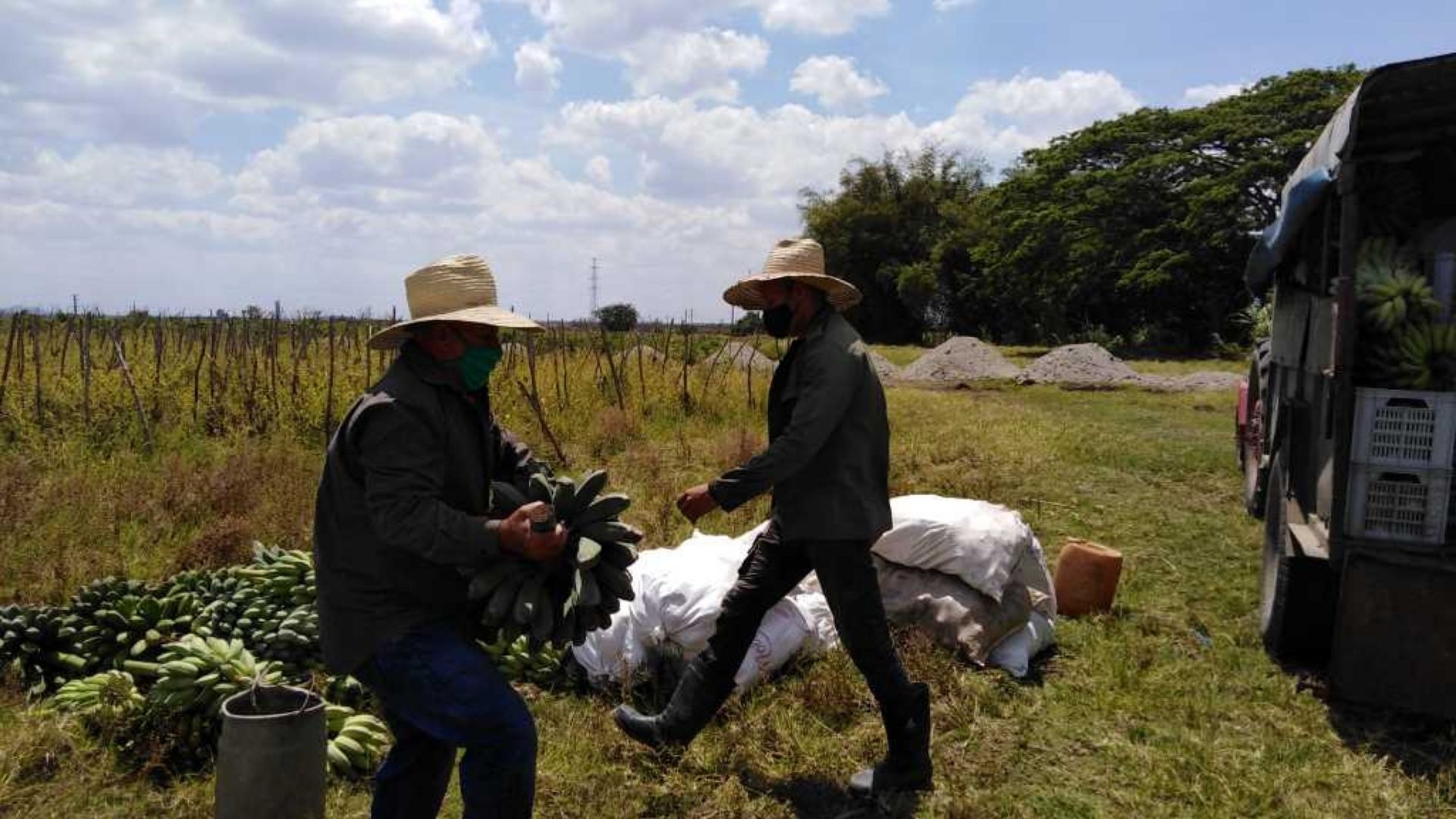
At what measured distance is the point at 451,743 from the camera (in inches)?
97.3

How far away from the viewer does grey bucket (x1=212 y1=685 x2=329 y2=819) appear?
8.91 feet

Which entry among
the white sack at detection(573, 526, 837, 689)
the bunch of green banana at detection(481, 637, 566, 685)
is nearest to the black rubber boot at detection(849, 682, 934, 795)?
the white sack at detection(573, 526, 837, 689)

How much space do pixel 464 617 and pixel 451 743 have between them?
31 cm

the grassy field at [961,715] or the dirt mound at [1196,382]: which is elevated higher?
the dirt mound at [1196,382]

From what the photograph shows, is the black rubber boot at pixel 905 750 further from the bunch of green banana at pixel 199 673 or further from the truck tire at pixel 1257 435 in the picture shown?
the truck tire at pixel 1257 435

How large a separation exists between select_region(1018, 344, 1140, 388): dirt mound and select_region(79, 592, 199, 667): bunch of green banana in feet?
60.5

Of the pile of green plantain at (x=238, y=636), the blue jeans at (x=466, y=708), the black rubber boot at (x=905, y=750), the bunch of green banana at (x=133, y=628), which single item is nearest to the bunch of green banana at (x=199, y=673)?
the pile of green plantain at (x=238, y=636)

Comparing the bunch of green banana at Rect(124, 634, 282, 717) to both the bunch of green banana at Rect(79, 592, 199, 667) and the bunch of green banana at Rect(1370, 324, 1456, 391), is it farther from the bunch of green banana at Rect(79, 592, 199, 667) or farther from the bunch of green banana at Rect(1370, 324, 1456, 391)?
the bunch of green banana at Rect(1370, 324, 1456, 391)

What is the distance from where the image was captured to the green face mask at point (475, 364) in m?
2.53

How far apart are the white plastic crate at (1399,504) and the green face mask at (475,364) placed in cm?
345

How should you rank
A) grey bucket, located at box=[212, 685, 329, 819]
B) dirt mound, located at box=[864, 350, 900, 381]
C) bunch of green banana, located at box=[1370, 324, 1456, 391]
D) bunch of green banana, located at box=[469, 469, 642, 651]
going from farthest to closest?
dirt mound, located at box=[864, 350, 900, 381] → bunch of green banana, located at box=[1370, 324, 1456, 391] → grey bucket, located at box=[212, 685, 329, 819] → bunch of green banana, located at box=[469, 469, 642, 651]

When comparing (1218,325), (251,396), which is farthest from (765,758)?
(1218,325)

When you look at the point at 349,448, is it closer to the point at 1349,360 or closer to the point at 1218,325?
the point at 1349,360

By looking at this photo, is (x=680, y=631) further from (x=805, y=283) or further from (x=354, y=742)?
(x=805, y=283)
